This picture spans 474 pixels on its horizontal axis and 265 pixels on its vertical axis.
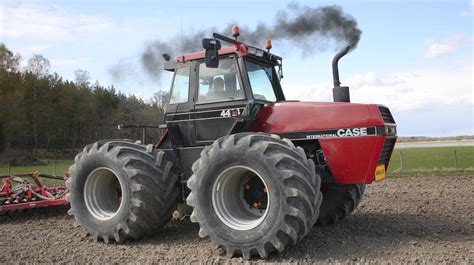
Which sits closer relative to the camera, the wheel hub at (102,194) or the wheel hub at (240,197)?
the wheel hub at (240,197)

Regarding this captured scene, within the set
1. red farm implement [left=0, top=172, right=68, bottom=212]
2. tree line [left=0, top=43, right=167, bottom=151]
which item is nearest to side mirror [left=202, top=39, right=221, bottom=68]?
red farm implement [left=0, top=172, right=68, bottom=212]

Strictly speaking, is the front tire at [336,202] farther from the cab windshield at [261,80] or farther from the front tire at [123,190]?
the front tire at [123,190]

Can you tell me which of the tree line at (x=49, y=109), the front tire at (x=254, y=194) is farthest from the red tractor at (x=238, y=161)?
the tree line at (x=49, y=109)

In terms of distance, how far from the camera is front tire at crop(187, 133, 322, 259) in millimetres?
5660

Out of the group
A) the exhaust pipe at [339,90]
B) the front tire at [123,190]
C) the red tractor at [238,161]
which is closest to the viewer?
the red tractor at [238,161]

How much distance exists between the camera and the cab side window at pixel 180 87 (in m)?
7.57

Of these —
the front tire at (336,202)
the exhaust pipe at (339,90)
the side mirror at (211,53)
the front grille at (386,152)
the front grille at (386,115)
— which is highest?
the side mirror at (211,53)

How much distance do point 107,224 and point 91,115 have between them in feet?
176

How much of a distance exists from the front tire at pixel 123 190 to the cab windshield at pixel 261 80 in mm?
1712

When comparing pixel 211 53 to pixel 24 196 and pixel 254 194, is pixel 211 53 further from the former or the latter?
pixel 24 196

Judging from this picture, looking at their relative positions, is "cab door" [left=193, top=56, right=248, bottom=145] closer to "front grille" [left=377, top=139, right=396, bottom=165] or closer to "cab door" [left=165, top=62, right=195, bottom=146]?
"cab door" [left=165, top=62, right=195, bottom=146]

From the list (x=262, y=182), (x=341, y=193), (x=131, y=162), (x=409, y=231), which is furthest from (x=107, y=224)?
(x=409, y=231)

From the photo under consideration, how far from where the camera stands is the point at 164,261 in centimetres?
594

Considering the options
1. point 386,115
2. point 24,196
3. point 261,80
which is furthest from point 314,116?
point 24,196
